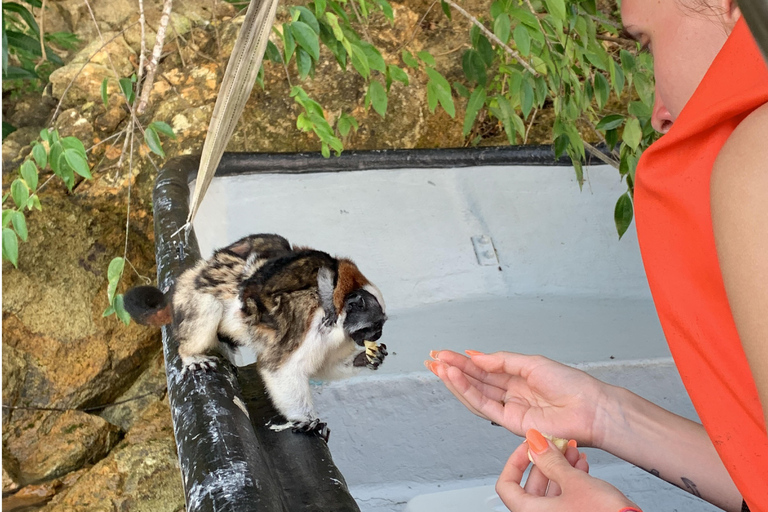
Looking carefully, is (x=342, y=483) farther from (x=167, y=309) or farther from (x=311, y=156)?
(x=311, y=156)

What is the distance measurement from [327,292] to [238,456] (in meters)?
0.72

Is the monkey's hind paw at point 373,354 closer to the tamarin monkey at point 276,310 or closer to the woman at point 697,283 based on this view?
the tamarin monkey at point 276,310

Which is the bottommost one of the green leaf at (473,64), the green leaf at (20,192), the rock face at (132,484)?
the rock face at (132,484)

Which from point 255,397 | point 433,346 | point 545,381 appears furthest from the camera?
point 433,346

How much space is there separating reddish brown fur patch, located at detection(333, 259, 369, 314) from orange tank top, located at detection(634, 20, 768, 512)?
3.22 feet

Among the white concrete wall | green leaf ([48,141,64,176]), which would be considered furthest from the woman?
the white concrete wall

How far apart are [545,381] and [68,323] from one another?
8.54 feet

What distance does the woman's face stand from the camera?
0.78 metres

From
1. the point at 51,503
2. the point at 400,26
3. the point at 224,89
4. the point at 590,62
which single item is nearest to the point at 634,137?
the point at 590,62

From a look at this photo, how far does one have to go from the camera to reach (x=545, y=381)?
1215mm

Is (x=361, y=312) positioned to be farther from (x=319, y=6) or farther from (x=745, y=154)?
(x=745, y=154)

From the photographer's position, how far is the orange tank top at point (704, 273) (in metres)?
0.67

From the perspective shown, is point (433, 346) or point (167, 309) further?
point (433, 346)

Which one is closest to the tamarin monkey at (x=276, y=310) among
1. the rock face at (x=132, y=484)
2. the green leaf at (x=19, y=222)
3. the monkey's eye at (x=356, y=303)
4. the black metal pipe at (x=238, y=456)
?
the monkey's eye at (x=356, y=303)
